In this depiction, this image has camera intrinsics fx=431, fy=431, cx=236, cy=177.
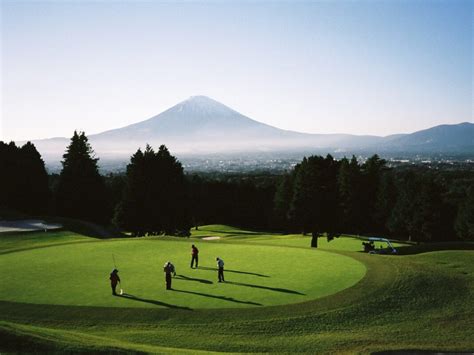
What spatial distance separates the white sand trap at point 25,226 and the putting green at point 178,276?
1707 centimetres

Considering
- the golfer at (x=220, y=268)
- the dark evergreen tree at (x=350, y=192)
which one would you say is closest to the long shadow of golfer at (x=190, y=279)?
the golfer at (x=220, y=268)

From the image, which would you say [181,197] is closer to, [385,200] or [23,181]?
[23,181]

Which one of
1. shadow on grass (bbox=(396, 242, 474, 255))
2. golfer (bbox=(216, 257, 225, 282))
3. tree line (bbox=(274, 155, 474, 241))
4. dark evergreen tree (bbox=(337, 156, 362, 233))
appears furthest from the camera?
dark evergreen tree (bbox=(337, 156, 362, 233))

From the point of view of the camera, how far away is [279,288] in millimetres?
23219

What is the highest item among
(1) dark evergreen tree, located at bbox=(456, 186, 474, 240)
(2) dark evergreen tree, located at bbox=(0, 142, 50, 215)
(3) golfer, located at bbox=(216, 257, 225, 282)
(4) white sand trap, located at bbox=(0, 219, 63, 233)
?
(2) dark evergreen tree, located at bbox=(0, 142, 50, 215)

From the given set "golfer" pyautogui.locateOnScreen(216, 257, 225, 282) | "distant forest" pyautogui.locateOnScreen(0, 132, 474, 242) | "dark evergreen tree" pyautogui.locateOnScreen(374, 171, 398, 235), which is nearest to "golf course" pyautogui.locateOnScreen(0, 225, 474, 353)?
"golfer" pyautogui.locateOnScreen(216, 257, 225, 282)

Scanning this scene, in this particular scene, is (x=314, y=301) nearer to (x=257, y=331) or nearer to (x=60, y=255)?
(x=257, y=331)

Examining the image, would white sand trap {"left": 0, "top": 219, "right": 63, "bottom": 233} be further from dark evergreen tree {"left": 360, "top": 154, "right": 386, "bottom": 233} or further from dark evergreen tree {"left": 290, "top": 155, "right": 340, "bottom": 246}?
dark evergreen tree {"left": 360, "top": 154, "right": 386, "bottom": 233}

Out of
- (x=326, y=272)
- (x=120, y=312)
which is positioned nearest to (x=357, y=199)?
(x=326, y=272)

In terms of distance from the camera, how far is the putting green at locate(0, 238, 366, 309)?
2198 cm

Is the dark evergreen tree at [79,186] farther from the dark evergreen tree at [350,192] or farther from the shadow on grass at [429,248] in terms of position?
the shadow on grass at [429,248]

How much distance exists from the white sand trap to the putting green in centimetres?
1707

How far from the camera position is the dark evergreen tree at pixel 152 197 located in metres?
61.8

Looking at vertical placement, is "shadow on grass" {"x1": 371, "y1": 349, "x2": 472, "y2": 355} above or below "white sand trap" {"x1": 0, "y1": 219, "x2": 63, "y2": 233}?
below
